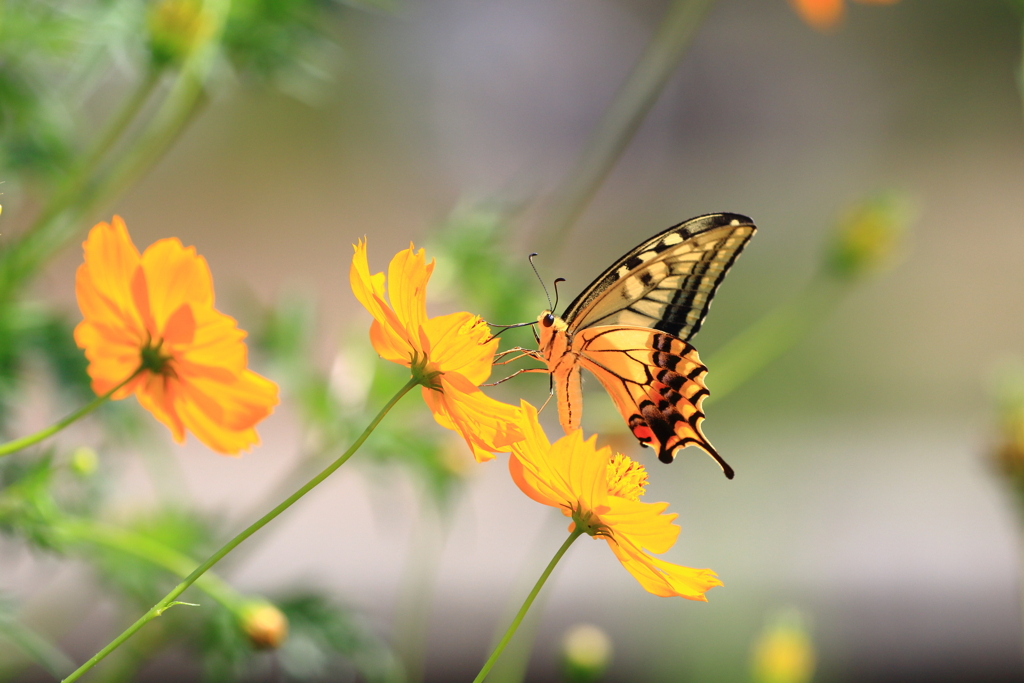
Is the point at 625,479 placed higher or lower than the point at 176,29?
lower

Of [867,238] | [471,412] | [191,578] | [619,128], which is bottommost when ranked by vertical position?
[191,578]

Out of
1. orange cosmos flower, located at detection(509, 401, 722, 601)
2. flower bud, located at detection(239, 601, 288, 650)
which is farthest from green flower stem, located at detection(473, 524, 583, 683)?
flower bud, located at detection(239, 601, 288, 650)

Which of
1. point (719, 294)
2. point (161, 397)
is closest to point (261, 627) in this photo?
point (161, 397)

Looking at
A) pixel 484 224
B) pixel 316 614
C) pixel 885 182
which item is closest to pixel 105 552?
pixel 316 614

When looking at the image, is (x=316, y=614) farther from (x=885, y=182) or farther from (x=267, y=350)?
(x=885, y=182)

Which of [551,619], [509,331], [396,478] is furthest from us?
[551,619]

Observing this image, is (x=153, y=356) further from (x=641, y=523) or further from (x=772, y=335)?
(x=772, y=335)

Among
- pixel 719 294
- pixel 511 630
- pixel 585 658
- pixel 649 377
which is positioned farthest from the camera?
pixel 719 294

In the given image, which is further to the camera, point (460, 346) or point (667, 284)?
point (667, 284)
